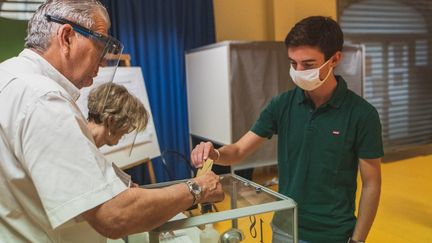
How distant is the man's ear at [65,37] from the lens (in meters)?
0.86

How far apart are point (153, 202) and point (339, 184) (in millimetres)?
722

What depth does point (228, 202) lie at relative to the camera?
118 cm

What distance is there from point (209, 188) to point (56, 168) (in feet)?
1.16

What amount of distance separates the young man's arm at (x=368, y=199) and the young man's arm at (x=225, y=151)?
0.44 m

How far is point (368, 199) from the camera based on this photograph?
1.18 m

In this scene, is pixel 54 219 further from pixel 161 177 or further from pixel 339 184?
pixel 161 177

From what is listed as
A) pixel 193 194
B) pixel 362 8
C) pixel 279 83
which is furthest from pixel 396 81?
pixel 193 194

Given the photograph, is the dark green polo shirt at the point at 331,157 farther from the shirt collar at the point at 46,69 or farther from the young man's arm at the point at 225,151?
the shirt collar at the point at 46,69

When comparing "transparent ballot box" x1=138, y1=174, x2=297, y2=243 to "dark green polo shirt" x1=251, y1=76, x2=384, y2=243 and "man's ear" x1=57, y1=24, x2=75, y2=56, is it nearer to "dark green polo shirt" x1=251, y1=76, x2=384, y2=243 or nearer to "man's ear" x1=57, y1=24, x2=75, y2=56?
"dark green polo shirt" x1=251, y1=76, x2=384, y2=243

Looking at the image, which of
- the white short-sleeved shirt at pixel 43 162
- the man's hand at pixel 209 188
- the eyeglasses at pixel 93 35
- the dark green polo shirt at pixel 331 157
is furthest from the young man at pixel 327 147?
the white short-sleeved shirt at pixel 43 162

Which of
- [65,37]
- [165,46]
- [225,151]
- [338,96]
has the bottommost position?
[225,151]

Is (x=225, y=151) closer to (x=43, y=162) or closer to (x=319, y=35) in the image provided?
(x=319, y=35)

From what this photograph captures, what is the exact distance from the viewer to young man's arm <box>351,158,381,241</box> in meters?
1.17

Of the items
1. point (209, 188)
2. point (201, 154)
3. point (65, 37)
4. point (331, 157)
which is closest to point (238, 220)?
point (209, 188)
